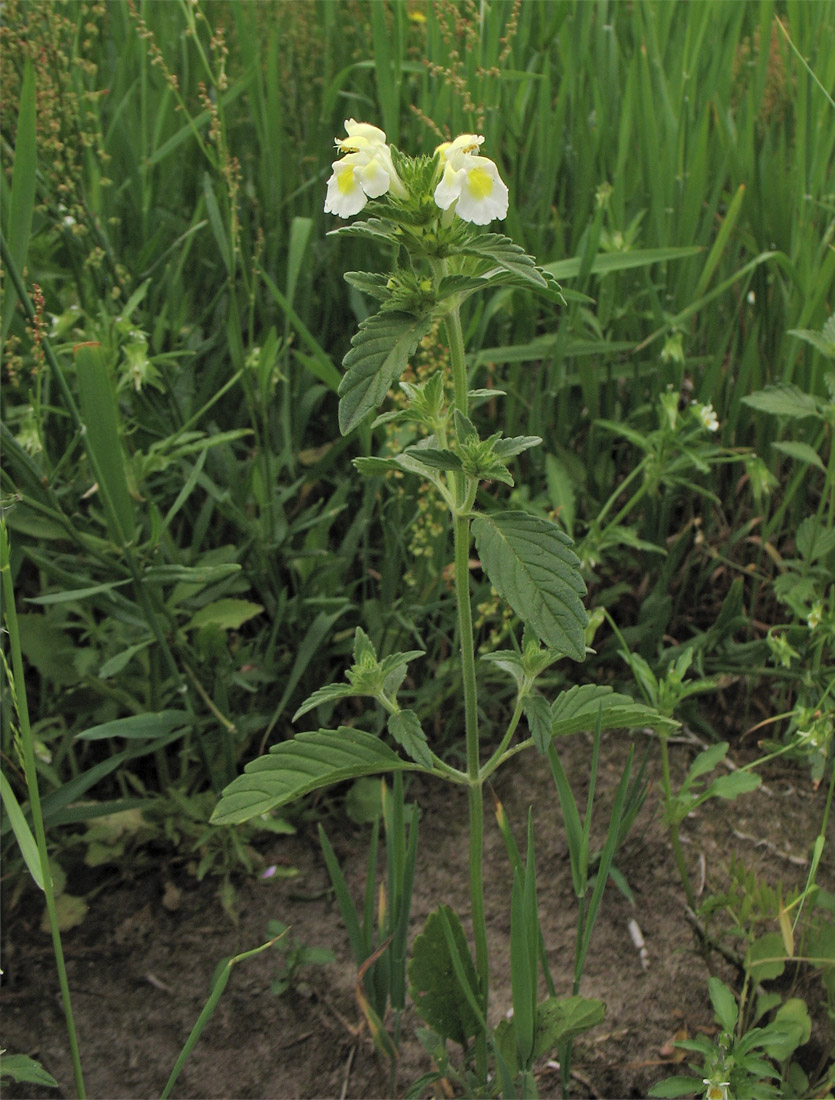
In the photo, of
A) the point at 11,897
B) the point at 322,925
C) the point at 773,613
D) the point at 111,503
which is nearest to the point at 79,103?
the point at 111,503

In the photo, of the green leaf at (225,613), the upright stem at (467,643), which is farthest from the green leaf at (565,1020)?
the green leaf at (225,613)

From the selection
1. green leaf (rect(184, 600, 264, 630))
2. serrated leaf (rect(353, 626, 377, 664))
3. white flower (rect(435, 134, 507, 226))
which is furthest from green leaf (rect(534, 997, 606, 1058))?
white flower (rect(435, 134, 507, 226))

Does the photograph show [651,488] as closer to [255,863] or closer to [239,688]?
[239,688]

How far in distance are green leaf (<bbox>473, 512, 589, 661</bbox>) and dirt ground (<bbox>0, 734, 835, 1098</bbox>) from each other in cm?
62

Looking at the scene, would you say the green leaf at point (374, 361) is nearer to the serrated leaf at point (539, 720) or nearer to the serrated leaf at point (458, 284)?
the serrated leaf at point (458, 284)

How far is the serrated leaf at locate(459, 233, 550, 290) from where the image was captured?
2.59 feet

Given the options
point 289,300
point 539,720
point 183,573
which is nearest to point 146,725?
point 183,573

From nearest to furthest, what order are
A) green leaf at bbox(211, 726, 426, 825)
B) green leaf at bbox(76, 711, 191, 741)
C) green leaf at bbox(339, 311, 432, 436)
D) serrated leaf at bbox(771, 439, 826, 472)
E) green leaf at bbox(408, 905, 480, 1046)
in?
1. green leaf at bbox(339, 311, 432, 436)
2. green leaf at bbox(211, 726, 426, 825)
3. green leaf at bbox(408, 905, 480, 1046)
4. green leaf at bbox(76, 711, 191, 741)
5. serrated leaf at bbox(771, 439, 826, 472)

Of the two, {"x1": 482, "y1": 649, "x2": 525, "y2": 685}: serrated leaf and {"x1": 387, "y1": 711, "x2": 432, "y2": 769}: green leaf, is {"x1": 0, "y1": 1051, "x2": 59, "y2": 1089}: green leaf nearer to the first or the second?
{"x1": 387, "y1": 711, "x2": 432, "y2": 769}: green leaf

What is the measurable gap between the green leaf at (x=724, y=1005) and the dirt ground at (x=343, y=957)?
0.13m

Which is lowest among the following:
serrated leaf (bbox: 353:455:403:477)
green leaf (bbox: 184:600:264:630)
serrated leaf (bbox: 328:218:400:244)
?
green leaf (bbox: 184:600:264:630)

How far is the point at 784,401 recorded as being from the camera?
1391 mm

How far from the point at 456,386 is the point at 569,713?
1.16ft

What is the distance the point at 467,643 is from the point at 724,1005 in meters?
0.48
